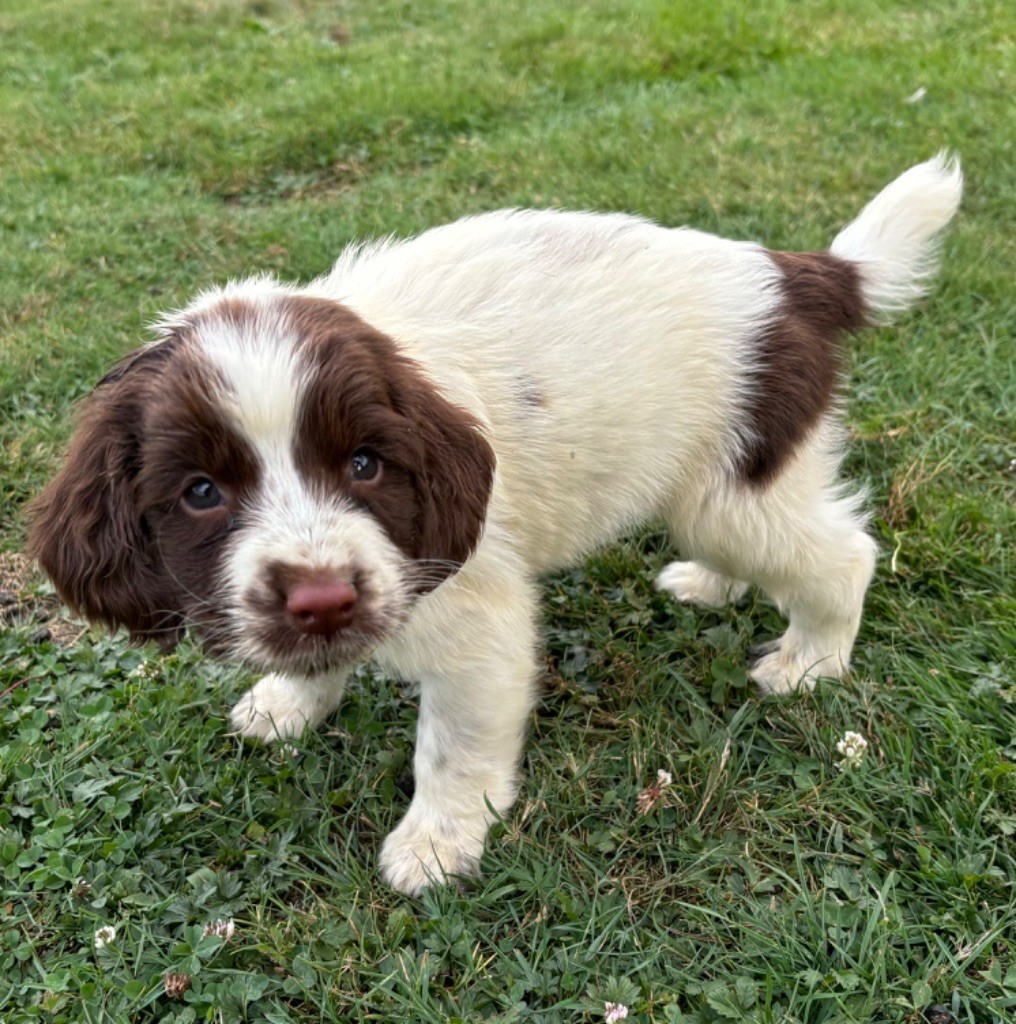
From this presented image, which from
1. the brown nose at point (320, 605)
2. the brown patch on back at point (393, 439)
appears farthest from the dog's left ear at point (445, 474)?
the brown nose at point (320, 605)

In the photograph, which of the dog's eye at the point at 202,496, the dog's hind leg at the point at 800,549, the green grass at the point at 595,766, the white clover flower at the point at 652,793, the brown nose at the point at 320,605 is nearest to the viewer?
the brown nose at the point at 320,605

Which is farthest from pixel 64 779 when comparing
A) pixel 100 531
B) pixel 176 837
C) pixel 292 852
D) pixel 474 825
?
pixel 474 825

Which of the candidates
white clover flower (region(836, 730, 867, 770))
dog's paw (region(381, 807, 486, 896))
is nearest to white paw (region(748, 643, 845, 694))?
white clover flower (region(836, 730, 867, 770))

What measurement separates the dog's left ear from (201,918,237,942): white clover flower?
3.42ft

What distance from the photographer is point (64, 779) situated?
2777mm

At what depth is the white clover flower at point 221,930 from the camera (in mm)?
2395

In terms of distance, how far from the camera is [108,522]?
2176 mm

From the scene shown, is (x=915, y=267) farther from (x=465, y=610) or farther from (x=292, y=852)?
(x=292, y=852)

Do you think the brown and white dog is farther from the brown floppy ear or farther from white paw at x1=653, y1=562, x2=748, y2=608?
white paw at x1=653, y1=562, x2=748, y2=608

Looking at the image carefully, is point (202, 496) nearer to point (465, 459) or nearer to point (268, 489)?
point (268, 489)

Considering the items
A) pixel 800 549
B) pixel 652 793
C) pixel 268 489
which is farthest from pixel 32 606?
pixel 800 549

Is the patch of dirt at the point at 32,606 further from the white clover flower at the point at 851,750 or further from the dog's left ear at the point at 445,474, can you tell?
the white clover flower at the point at 851,750

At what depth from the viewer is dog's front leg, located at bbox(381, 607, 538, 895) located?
2508 mm

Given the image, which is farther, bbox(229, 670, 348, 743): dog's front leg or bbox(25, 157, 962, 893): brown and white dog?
bbox(229, 670, 348, 743): dog's front leg
